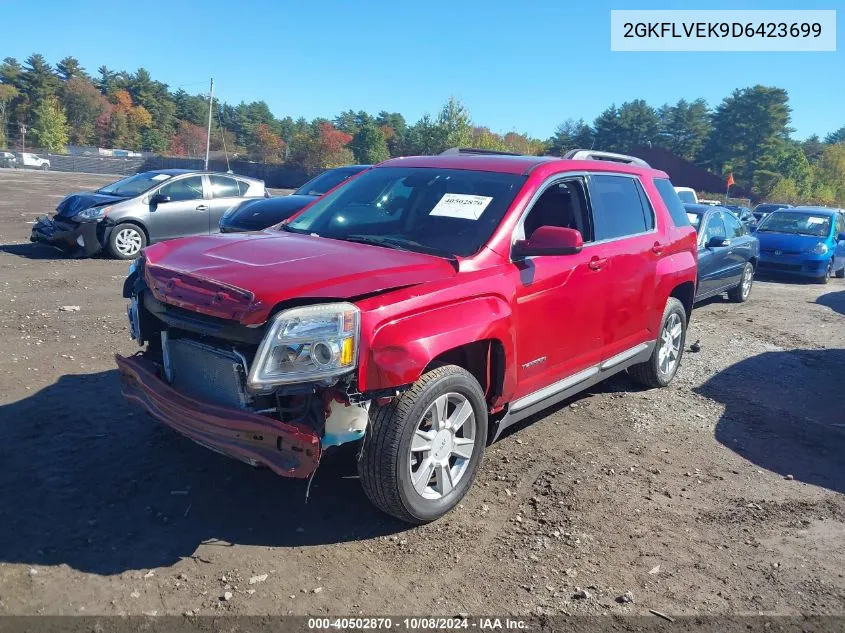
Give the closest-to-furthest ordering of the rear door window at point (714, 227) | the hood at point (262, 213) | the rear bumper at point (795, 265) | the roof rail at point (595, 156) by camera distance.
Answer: the roof rail at point (595, 156) < the hood at point (262, 213) < the rear door window at point (714, 227) < the rear bumper at point (795, 265)

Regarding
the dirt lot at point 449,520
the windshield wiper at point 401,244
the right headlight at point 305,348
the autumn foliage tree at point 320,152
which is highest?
the autumn foliage tree at point 320,152

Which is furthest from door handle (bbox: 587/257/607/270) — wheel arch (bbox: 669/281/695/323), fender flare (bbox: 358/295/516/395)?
wheel arch (bbox: 669/281/695/323)

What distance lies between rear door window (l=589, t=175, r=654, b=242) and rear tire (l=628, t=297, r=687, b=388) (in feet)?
3.14

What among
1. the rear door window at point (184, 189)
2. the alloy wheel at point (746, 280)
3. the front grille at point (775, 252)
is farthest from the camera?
the front grille at point (775, 252)

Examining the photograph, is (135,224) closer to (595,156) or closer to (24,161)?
(595,156)

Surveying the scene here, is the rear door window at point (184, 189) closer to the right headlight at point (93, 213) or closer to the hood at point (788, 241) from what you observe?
the right headlight at point (93, 213)

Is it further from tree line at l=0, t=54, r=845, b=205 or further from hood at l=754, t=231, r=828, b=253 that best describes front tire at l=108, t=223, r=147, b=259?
tree line at l=0, t=54, r=845, b=205

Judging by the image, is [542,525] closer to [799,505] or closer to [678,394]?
[799,505]

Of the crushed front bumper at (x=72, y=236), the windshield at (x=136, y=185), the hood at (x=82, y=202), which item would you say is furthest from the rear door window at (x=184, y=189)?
the crushed front bumper at (x=72, y=236)

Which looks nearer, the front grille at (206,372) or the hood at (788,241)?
the front grille at (206,372)

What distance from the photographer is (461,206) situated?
4164 millimetres

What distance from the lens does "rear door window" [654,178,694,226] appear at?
5.95m

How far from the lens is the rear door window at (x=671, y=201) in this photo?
595 cm

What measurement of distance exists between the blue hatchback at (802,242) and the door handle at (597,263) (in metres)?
11.5
